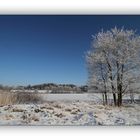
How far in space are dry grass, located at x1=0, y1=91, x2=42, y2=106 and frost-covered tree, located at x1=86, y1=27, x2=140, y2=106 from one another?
49 cm

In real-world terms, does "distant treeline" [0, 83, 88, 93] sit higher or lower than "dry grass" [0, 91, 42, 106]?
higher

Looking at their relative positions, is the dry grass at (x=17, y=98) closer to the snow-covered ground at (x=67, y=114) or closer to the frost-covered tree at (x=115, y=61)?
the snow-covered ground at (x=67, y=114)

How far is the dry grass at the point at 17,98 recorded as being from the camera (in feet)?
17.5

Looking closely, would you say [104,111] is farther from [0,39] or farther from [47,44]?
[0,39]

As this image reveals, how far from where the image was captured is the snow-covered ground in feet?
17.5

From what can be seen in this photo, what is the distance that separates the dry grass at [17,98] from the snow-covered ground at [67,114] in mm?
35

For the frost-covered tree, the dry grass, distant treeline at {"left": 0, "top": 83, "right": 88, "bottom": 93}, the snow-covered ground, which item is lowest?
the snow-covered ground

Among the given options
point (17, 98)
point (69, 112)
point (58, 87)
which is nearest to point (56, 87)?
point (58, 87)

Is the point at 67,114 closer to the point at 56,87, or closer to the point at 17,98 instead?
A: the point at 56,87

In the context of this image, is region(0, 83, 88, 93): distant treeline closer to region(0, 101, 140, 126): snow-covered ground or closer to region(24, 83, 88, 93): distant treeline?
region(24, 83, 88, 93): distant treeline

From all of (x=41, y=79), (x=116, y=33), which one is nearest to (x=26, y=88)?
(x=41, y=79)

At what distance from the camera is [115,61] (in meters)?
5.35

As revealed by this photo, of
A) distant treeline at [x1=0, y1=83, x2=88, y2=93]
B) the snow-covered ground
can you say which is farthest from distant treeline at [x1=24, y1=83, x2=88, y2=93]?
the snow-covered ground
